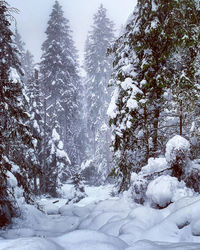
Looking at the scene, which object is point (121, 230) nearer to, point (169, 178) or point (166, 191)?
point (166, 191)

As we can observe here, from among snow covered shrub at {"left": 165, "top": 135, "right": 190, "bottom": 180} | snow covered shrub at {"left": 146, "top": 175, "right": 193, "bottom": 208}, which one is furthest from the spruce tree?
snow covered shrub at {"left": 146, "top": 175, "right": 193, "bottom": 208}

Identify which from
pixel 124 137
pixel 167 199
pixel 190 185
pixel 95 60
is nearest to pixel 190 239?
pixel 167 199

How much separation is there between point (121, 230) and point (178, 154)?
103 inches

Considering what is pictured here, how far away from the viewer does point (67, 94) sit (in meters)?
25.2

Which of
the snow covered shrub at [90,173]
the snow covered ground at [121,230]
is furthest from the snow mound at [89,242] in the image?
the snow covered shrub at [90,173]

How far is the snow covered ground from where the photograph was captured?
10.8 ft

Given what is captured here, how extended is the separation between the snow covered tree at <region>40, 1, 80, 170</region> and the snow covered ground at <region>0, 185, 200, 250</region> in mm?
17725

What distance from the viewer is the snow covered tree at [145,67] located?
6672 mm

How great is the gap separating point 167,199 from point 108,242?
2517 millimetres

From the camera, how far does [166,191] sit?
18.2 ft

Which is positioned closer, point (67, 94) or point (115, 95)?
point (115, 95)

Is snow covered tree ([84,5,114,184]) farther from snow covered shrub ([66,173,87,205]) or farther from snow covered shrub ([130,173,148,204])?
snow covered shrub ([130,173,148,204])

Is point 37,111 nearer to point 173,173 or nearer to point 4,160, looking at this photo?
point 4,160

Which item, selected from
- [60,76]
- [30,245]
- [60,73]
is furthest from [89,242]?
[60,76]
